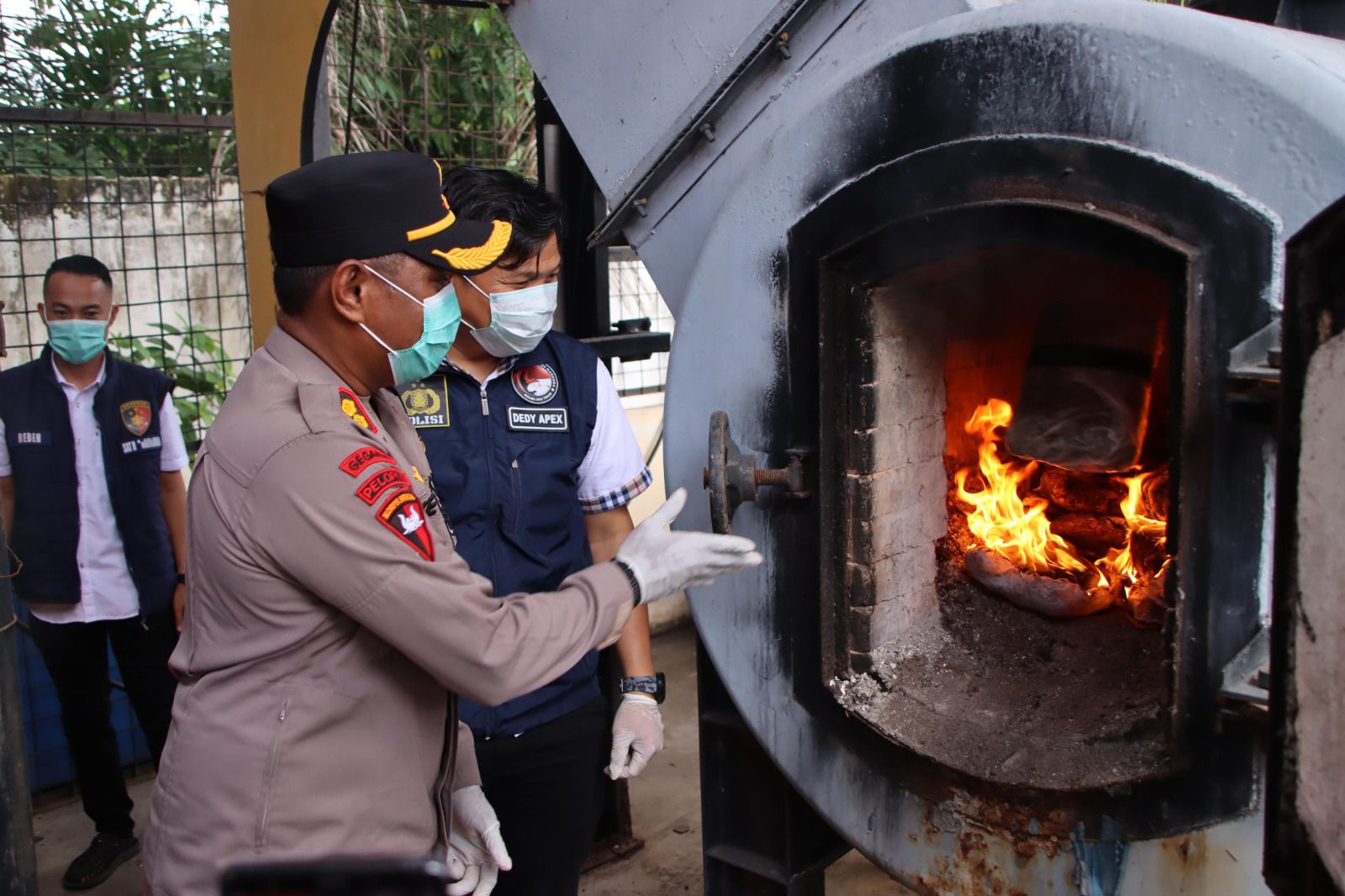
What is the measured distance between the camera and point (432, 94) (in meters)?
6.84

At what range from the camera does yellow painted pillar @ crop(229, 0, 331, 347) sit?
313 centimetres

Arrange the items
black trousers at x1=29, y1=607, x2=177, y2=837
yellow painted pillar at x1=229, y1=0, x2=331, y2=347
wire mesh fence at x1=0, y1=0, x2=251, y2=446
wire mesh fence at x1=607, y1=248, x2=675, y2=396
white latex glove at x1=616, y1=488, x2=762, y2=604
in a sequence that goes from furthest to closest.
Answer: wire mesh fence at x1=607, y1=248, x2=675, y2=396, wire mesh fence at x1=0, y1=0, x2=251, y2=446, black trousers at x1=29, y1=607, x2=177, y2=837, yellow painted pillar at x1=229, y1=0, x2=331, y2=347, white latex glove at x1=616, y1=488, x2=762, y2=604

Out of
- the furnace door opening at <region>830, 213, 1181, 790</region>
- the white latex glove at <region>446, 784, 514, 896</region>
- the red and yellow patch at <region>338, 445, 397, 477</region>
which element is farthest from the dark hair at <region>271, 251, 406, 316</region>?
the white latex glove at <region>446, 784, 514, 896</region>

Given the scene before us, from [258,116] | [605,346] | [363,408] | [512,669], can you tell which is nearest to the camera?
[512,669]

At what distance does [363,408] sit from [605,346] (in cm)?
143

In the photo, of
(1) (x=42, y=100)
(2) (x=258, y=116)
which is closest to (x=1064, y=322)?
(2) (x=258, y=116)

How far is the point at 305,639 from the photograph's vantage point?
4.67 feet

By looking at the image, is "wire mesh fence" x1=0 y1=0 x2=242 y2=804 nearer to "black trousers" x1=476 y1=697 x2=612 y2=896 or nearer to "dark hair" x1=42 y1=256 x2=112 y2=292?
"dark hair" x1=42 y1=256 x2=112 y2=292

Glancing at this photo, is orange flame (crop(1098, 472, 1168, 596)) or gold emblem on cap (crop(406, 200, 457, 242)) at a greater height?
gold emblem on cap (crop(406, 200, 457, 242))

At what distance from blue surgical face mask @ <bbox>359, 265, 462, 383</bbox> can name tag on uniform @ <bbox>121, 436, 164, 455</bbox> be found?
2.13 m

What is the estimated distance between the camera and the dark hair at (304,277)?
4.95 feet

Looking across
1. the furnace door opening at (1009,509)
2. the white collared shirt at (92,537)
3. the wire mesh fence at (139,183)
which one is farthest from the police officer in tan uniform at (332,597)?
the wire mesh fence at (139,183)

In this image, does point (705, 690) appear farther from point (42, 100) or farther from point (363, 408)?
point (42, 100)

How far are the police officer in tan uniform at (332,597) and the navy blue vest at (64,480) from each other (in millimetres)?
2079
